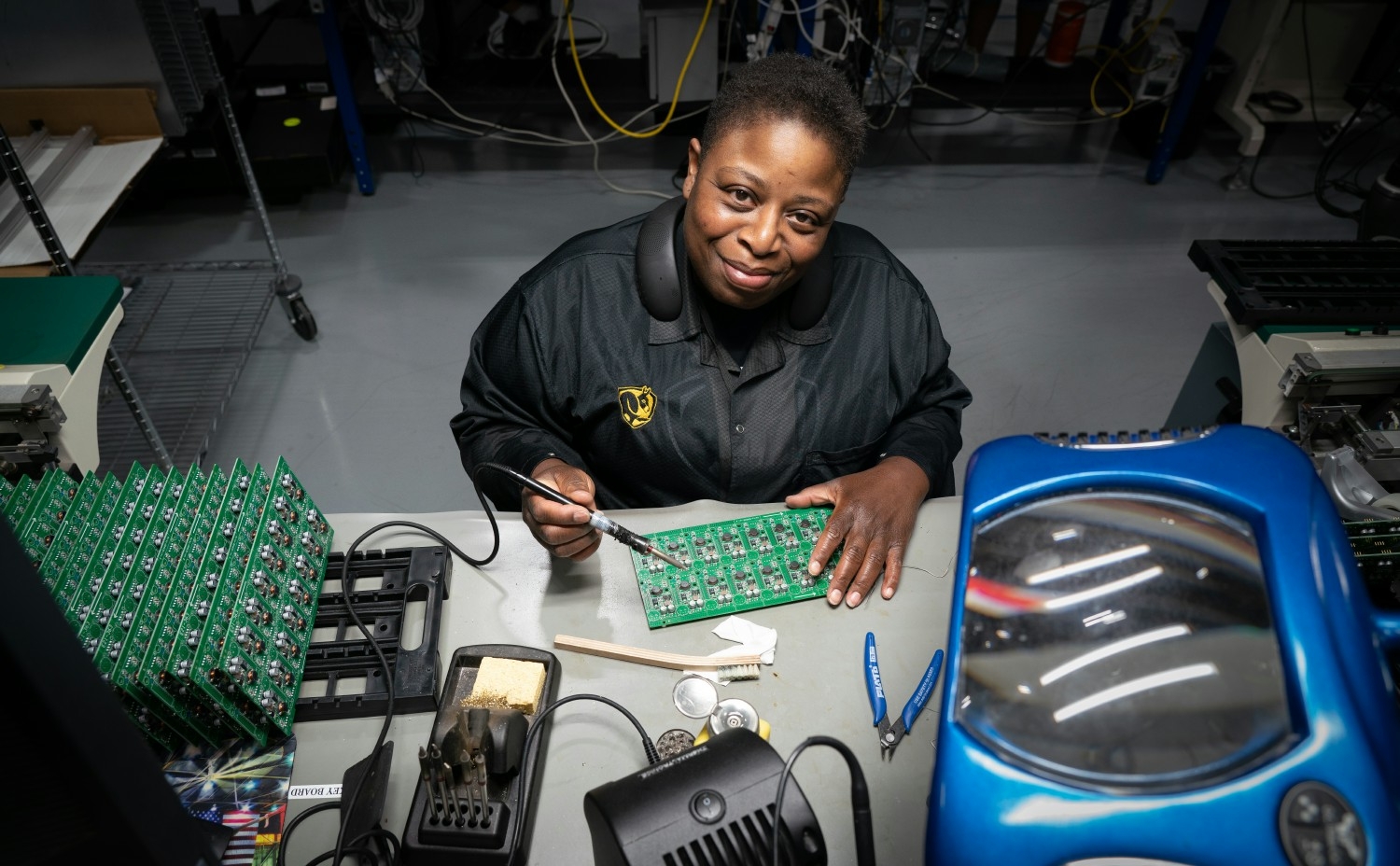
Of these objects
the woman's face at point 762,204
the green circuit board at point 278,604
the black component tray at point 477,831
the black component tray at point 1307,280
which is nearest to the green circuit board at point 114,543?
the green circuit board at point 278,604

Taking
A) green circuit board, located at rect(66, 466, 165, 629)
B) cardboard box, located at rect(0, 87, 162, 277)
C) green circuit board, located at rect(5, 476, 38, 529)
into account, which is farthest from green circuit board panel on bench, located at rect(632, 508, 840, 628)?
cardboard box, located at rect(0, 87, 162, 277)

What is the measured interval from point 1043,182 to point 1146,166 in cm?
55

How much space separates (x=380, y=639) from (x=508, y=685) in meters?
0.19

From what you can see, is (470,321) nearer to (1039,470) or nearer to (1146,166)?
(1039,470)

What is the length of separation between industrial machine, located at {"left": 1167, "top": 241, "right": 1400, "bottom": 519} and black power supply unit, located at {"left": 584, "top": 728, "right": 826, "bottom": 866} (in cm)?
91

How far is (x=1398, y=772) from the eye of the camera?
609 mm

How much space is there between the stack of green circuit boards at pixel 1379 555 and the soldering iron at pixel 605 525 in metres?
0.84

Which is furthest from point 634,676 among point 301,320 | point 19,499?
point 301,320

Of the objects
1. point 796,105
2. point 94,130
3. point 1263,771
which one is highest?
point 796,105

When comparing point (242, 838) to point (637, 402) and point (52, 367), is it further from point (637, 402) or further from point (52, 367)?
point (52, 367)

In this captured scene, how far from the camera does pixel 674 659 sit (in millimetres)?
1038

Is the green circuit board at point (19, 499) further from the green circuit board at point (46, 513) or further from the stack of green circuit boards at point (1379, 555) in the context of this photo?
the stack of green circuit boards at point (1379, 555)

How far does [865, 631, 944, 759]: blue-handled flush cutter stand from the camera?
3.19ft

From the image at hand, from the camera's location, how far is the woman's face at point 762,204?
1.16m
